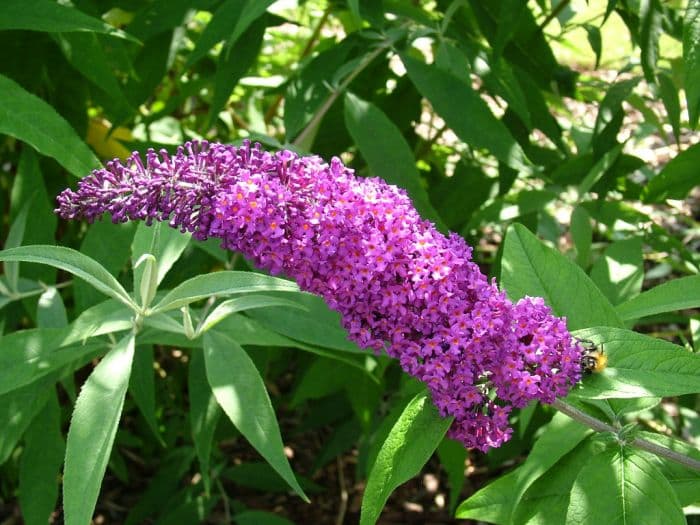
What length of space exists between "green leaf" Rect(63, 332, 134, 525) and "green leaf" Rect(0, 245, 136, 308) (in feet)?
0.53

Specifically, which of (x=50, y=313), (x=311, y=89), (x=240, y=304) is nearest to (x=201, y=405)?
(x=50, y=313)

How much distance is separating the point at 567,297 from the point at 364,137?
0.89 metres

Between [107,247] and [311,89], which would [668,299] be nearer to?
[311,89]

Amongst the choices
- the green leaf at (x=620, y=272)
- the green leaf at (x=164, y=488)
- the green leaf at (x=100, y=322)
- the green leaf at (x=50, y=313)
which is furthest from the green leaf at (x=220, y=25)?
the green leaf at (x=164, y=488)

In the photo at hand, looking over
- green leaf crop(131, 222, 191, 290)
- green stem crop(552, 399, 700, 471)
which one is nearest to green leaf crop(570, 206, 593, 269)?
green stem crop(552, 399, 700, 471)

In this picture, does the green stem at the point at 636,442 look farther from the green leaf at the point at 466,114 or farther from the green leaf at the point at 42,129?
the green leaf at the point at 42,129

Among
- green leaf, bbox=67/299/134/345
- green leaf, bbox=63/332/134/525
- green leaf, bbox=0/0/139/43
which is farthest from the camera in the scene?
green leaf, bbox=0/0/139/43

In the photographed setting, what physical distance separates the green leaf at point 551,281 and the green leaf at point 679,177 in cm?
88

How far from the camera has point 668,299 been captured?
196cm

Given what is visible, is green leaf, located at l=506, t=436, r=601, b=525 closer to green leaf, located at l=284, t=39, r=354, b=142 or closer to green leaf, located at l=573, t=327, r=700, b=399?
green leaf, located at l=573, t=327, r=700, b=399

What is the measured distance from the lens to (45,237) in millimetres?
2834

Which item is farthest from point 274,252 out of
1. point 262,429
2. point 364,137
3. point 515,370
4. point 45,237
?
point 45,237

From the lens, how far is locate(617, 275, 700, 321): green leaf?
6.30 ft

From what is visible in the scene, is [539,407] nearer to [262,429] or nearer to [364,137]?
[364,137]
